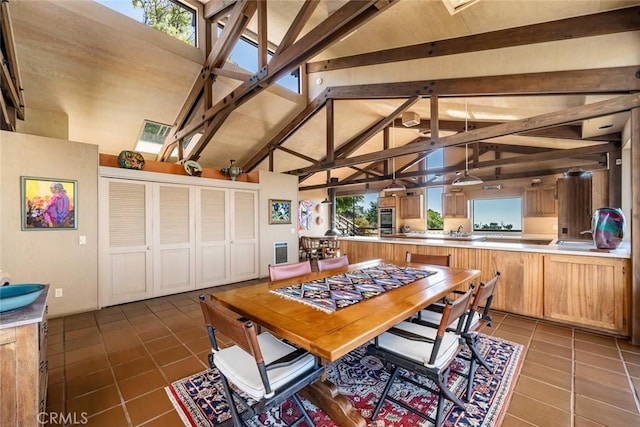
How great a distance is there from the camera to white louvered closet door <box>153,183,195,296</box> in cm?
434

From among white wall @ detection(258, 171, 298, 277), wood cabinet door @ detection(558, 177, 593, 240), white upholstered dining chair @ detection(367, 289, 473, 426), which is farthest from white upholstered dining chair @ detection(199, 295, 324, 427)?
wood cabinet door @ detection(558, 177, 593, 240)

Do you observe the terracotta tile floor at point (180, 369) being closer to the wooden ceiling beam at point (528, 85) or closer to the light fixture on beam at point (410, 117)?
the wooden ceiling beam at point (528, 85)

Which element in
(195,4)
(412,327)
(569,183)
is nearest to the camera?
(412,327)

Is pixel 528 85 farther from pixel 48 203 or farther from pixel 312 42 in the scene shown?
pixel 48 203

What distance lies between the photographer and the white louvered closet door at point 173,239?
4344 millimetres

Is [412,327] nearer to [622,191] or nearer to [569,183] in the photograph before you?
[622,191]

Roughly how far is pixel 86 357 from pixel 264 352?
2117 millimetres

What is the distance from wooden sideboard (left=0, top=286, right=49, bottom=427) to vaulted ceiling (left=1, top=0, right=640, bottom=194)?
2998 mm

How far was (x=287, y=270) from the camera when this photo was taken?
2.50 metres

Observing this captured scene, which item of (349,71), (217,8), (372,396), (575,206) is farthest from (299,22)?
(575,206)

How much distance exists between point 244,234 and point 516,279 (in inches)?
183

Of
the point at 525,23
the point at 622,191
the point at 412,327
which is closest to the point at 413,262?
the point at 412,327

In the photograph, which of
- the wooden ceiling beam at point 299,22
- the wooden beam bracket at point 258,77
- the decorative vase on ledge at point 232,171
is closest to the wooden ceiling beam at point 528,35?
the wooden ceiling beam at point 299,22

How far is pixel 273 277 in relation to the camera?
237 centimetres
